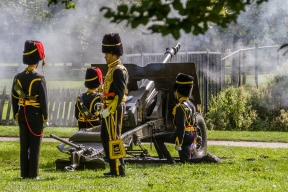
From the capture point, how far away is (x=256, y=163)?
1024 cm

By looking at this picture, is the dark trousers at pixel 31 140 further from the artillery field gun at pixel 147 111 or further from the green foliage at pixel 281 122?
the green foliage at pixel 281 122

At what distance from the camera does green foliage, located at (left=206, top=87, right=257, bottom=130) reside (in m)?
17.8

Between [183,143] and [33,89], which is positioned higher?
[33,89]

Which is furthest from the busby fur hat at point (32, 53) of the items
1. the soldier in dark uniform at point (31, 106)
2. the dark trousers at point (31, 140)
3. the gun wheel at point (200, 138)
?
the gun wheel at point (200, 138)

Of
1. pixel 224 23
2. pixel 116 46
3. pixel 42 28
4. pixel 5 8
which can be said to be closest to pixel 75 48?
pixel 42 28

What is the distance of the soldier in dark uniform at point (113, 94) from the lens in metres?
8.33

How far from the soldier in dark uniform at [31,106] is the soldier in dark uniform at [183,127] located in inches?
87.0

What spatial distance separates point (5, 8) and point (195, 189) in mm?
18588

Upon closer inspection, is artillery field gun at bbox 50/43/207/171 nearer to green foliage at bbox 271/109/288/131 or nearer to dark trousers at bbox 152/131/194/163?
dark trousers at bbox 152/131/194/163

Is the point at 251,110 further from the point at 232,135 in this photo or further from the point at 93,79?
Answer: the point at 93,79

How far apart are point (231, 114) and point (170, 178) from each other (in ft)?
31.8

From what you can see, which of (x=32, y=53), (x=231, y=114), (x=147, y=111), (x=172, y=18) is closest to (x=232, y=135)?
(x=231, y=114)

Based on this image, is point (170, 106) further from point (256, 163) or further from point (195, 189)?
point (195, 189)

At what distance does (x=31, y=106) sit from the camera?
850cm
